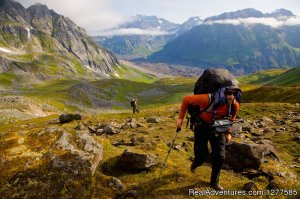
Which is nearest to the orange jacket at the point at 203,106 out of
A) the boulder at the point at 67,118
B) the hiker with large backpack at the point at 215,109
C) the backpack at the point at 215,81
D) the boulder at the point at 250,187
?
the hiker with large backpack at the point at 215,109

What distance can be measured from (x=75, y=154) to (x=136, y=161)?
3.22 metres

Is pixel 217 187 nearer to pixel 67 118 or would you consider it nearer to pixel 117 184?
pixel 117 184

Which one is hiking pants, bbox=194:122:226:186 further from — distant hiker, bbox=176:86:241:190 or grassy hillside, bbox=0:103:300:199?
grassy hillside, bbox=0:103:300:199

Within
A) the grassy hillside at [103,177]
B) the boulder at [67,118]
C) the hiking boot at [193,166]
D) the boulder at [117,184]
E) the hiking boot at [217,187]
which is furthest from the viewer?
the boulder at [67,118]

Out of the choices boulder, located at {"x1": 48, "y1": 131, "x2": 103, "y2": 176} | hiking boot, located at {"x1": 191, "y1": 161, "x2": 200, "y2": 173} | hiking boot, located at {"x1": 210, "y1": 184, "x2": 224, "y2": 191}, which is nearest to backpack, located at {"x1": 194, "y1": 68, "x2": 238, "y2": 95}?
hiking boot, located at {"x1": 191, "y1": 161, "x2": 200, "y2": 173}

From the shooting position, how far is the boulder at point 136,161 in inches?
641

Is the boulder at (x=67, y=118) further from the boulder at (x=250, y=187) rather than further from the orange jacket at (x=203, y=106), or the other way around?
the boulder at (x=250, y=187)

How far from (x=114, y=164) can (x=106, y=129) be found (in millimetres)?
15051

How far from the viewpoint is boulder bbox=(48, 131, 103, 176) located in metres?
14.0

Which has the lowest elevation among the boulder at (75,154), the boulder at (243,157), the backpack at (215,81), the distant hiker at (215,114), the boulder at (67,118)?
the boulder at (67,118)

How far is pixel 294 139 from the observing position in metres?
27.8

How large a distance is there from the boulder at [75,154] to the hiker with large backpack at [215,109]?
4.48 m

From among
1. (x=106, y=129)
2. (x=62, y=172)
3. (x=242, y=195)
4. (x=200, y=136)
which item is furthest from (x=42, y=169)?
(x=106, y=129)

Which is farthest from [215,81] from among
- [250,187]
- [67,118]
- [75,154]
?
[67,118]
